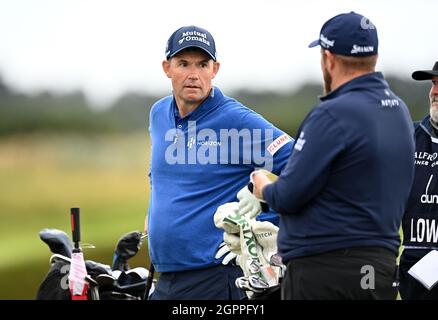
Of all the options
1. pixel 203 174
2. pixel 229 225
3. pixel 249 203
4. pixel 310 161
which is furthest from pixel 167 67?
pixel 310 161

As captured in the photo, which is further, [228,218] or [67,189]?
[67,189]

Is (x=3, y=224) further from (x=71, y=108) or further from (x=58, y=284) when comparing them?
(x=58, y=284)

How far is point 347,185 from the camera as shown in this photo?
311 cm

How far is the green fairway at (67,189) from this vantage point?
32.7 feet

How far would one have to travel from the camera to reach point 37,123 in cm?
1018

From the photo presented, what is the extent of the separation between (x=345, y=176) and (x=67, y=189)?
736 cm

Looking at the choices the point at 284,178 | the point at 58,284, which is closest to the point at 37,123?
the point at 58,284

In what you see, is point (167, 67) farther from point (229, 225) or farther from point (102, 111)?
point (102, 111)

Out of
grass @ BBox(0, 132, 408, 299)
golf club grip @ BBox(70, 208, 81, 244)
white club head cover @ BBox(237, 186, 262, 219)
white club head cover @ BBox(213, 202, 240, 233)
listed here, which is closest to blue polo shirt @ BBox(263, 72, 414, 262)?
white club head cover @ BBox(237, 186, 262, 219)

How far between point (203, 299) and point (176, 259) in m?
0.22

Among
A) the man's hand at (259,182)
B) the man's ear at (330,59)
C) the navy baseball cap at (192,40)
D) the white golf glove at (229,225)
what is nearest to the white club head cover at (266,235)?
the white golf glove at (229,225)

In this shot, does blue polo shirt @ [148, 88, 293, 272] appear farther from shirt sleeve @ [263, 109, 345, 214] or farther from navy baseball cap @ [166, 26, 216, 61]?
shirt sleeve @ [263, 109, 345, 214]

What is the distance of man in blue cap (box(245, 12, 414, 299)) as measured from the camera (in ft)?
10.2

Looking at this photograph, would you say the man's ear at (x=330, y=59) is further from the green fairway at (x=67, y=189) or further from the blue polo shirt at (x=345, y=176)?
the green fairway at (x=67, y=189)
